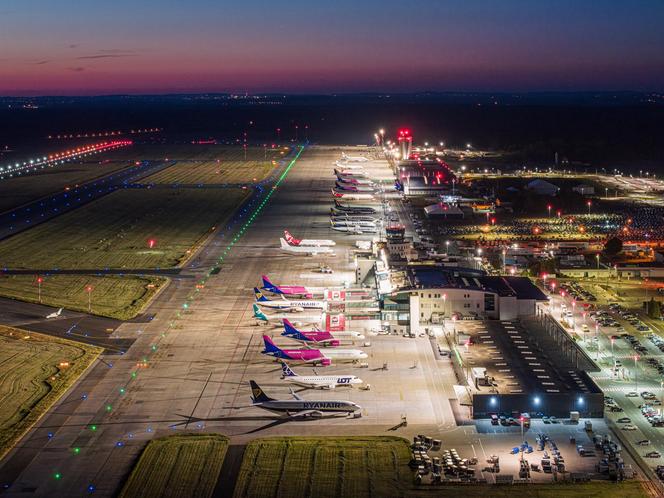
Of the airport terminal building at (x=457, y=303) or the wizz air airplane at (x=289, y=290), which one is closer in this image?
the airport terminal building at (x=457, y=303)

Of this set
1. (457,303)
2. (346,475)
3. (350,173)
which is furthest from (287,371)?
(350,173)

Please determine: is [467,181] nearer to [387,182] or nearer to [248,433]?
[387,182]

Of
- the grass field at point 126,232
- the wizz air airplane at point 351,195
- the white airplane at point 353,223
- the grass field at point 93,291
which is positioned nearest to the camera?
the grass field at point 93,291

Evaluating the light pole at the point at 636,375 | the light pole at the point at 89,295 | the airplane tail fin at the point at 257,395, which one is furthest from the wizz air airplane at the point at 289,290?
the light pole at the point at 636,375

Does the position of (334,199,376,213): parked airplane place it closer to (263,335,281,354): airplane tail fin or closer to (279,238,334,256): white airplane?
(279,238,334,256): white airplane

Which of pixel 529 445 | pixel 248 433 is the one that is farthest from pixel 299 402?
pixel 529 445

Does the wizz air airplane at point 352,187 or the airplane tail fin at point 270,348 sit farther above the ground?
the wizz air airplane at point 352,187

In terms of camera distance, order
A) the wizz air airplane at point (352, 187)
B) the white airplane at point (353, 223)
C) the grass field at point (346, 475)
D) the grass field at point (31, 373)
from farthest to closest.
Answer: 1. the wizz air airplane at point (352, 187)
2. the white airplane at point (353, 223)
3. the grass field at point (31, 373)
4. the grass field at point (346, 475)

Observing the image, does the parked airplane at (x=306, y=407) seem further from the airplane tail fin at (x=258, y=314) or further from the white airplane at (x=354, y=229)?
the white airplane at (x=354, y=229)
